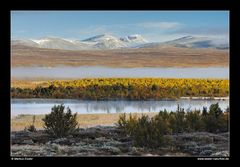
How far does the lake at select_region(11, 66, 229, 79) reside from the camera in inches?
233

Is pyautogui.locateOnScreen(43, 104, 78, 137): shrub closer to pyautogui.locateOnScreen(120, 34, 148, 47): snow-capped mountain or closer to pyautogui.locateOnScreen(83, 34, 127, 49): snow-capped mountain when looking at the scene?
pyautogui.locateOnScreen(83, 34, 127, 49): snow-capped mountain

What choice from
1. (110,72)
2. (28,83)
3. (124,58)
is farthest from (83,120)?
(124,58)

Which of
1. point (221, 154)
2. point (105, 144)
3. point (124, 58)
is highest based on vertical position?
point (124, 58)

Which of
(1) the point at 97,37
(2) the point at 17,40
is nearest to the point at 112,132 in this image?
(1) the point at 97,37

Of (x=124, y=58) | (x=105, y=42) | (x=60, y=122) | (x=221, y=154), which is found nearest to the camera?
(x=221, y=154)

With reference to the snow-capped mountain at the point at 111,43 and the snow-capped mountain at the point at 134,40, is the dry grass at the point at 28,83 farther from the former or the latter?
the snow-capped mountain at the point at 134,40

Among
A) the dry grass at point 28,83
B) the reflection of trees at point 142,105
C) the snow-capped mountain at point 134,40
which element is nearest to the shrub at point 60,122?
the reflection of trees at point 142,105

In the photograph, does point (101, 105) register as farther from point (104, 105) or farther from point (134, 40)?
point (134, 40)

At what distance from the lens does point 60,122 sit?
589 centimetres

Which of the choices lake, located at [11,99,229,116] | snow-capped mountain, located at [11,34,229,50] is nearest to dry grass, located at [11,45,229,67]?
snow-capped mountain, located at [11,34,229,50]

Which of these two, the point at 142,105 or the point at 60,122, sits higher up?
the point at 142,105

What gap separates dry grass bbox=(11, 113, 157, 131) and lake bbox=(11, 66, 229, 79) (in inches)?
18.0

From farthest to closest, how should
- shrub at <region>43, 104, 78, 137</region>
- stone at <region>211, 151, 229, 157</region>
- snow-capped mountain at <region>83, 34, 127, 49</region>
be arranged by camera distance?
snow-capped mountain at <region>83, 34, 127, 49</region>, shrub at <region>43, 104, 78, 137</region>, stone at <region>211, 151, 229, 157</region>

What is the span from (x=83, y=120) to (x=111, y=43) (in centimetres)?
96
